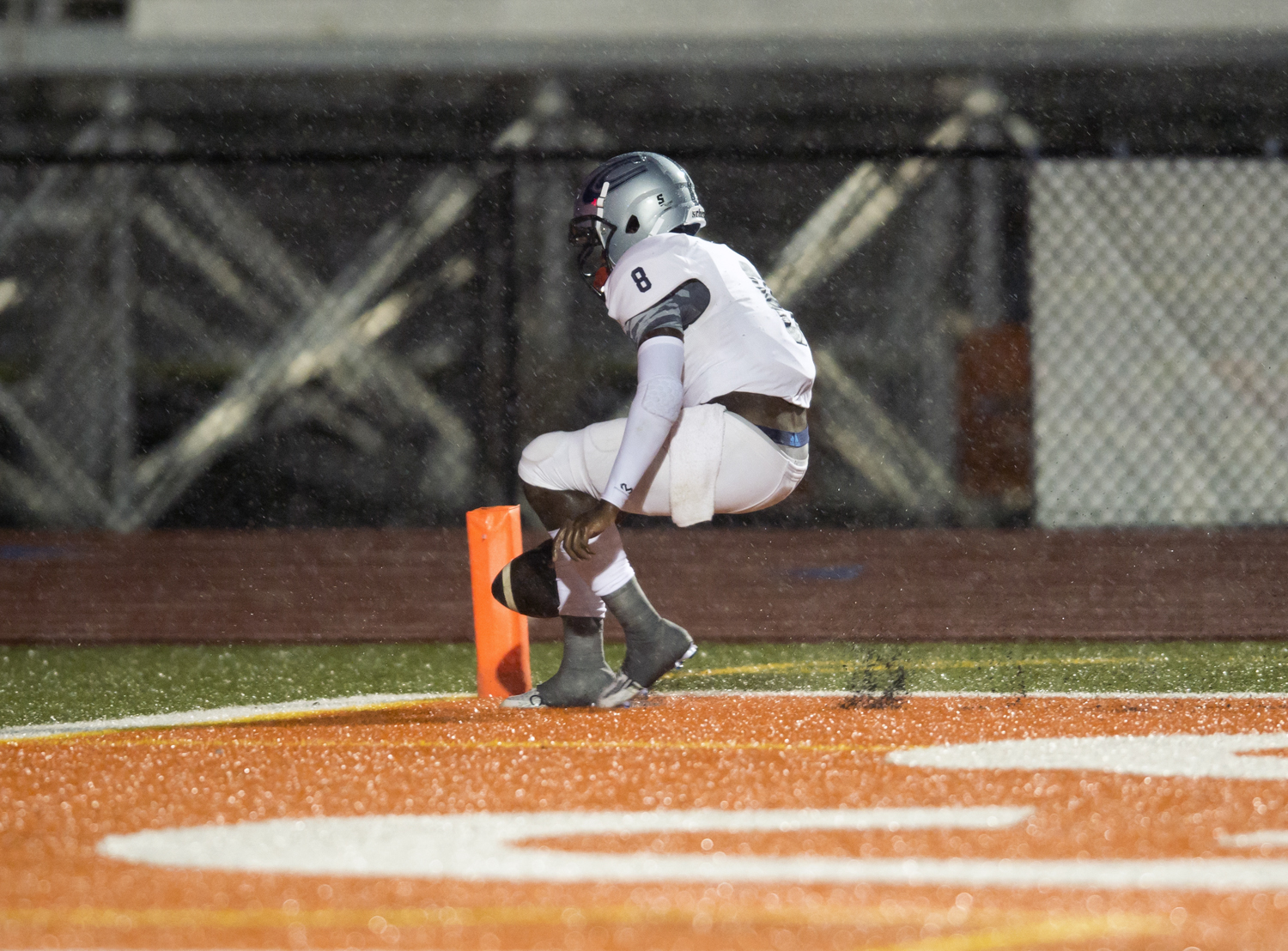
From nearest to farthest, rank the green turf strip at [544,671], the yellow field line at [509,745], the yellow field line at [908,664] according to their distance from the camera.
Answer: the yellow field line at [509,745]
the green turf strip at [544,671]
the yellow field line at [908,664]

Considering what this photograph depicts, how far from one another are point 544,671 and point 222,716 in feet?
4.48

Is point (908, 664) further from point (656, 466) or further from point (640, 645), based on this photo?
point (656, 466)

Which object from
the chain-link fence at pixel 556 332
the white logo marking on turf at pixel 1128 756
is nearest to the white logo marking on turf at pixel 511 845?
the white logo marking on turf at pixel 1128 756

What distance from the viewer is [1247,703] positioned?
459cm

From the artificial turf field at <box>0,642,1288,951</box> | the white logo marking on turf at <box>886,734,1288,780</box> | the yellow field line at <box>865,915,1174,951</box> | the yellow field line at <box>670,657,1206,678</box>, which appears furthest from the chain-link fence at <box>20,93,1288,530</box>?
the yellow field line at <box>865,915,1174,951</box>

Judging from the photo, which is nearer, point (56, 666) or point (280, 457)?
point (56, 666)

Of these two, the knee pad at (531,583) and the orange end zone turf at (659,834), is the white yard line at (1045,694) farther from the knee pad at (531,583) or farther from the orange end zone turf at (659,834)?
the knee pad at (531,583)

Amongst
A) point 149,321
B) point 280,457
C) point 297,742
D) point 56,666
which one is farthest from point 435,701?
point 149,321

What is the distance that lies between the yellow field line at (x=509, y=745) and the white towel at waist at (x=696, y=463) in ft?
2.37

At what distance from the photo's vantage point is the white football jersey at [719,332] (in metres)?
4.38

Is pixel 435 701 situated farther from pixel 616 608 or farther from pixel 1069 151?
pixel 1069 151

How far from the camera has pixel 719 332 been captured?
14.5ft

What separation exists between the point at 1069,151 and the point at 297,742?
468cm

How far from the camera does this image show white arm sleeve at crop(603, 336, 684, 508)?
13.6 feet
